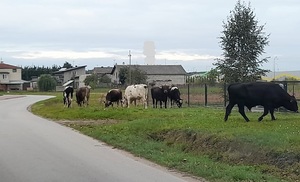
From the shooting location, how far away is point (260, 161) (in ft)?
41.1

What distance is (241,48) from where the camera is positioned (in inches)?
1312

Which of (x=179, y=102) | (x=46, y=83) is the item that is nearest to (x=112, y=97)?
(x=179, y=102)

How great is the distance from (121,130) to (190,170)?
9.66m

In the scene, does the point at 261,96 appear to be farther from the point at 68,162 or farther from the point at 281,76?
the point at 281,76

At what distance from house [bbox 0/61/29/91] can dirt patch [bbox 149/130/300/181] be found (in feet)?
401

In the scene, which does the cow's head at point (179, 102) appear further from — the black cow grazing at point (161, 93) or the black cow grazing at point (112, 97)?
the black cow grazing at point (112, 97)

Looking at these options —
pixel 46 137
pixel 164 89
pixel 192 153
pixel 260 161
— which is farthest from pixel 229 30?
pixel 260 161

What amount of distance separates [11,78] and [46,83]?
30.3 m

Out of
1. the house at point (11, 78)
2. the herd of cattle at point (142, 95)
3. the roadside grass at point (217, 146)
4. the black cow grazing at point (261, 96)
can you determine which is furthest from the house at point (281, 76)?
the house at point (11, 78)

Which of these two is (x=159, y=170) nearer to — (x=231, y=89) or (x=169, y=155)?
(x=169, y=155)

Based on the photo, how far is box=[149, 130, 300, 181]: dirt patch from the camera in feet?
38.0

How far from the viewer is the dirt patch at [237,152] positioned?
11.6 meters

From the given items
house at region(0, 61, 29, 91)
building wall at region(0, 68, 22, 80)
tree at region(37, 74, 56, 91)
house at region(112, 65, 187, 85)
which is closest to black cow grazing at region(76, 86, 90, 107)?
house at region(112, 65, 187, 85)

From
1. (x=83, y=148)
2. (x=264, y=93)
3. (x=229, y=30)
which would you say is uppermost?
(x=229, y=30)
